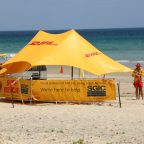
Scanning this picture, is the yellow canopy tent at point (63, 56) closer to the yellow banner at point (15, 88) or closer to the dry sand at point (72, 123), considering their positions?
the yellow banner at point (15, 88)

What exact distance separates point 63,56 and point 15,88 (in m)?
2.16

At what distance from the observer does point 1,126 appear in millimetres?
14203

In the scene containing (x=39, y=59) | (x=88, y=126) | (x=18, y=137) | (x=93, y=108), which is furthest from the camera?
(x=39, y=59)

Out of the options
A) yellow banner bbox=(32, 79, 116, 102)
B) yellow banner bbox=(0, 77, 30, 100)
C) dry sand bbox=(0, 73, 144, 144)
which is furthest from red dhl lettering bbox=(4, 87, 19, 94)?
yellow banner bbox=(32, 79, 116, 102)

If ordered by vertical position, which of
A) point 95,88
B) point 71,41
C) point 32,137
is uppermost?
point 71,41

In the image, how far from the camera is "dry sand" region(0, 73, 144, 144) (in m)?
12.3

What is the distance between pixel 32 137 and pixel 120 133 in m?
2.21

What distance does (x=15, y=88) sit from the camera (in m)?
19.7

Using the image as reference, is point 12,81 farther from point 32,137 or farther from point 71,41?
point 32,137

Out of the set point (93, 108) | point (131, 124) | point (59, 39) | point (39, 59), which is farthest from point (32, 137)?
point (59, 39)

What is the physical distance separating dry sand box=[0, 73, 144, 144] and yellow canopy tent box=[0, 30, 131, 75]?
140cm

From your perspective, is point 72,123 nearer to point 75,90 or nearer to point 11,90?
point 75,90

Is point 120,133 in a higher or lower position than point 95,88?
lower

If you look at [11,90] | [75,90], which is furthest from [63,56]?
[11,90]
